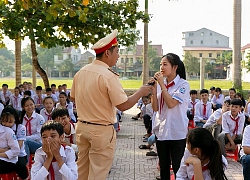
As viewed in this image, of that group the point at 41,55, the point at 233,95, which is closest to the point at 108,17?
the point at 233,95

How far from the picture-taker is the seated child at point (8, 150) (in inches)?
175

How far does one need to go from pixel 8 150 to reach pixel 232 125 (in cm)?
375

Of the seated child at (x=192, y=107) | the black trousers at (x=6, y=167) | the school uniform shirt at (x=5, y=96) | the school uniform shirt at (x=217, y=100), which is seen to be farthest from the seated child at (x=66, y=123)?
the school uniform shirt at (x=5, y=96)

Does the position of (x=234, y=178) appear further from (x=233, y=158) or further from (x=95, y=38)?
(x=95, y=38)

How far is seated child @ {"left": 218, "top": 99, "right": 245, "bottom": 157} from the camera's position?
20.3 feet

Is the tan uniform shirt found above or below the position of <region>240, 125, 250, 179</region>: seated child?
above

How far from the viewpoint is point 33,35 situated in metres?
8.96

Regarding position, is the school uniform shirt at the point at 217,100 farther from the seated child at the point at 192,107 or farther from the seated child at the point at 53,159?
the seated child at the point at 53,159

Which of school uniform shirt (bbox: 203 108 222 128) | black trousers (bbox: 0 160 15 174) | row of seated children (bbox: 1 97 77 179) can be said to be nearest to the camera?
black trousers (bbox: 0 160 15 174)

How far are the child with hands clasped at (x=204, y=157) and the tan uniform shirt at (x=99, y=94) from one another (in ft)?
2.23

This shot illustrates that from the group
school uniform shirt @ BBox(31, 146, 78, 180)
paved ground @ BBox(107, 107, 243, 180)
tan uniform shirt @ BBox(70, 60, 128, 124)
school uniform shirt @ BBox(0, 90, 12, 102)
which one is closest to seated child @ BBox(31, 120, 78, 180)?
school uniform shirt @ BBox(31, 146, 78, 180)

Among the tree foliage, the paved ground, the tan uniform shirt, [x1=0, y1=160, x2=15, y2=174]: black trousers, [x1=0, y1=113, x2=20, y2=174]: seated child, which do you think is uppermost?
the tree foliage

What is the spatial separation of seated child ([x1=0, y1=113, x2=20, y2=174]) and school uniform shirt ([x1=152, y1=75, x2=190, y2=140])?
1836 millimetres

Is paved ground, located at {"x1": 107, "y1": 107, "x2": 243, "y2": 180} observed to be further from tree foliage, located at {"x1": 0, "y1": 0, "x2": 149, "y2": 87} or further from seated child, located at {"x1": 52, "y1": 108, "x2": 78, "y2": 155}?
tree foliage, located at {"x1": 0, "y1": 0, "x2": 149, "y2": 87}
